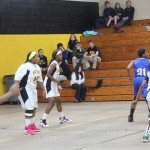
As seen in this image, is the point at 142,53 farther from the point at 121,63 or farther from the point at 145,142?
the point at 121,63

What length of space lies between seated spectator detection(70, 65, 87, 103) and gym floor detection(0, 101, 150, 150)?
2.47 m

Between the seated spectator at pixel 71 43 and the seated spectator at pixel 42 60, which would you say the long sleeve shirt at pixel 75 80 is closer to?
the seated spectator at pixel 42 60

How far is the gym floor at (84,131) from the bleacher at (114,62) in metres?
2.48

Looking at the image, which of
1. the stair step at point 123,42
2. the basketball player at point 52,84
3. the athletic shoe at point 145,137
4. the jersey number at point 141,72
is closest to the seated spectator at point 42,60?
the stair step at point 123,42

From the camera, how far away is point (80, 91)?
61.4 ft

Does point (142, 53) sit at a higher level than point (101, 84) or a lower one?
higher

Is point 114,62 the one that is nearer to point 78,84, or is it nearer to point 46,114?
point 78,84

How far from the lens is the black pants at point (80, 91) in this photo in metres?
18.6

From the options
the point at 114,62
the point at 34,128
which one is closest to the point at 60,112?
the point at 34,128

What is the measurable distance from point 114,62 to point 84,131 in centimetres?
932

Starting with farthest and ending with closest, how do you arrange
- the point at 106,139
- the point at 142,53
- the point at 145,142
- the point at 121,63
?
the point at 121,63 < the point at 142,53 < the point at 106,139 < the point at 145,142

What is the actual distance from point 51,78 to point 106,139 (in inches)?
113

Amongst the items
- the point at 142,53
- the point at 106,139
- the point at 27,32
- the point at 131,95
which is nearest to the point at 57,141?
the point at 106,139

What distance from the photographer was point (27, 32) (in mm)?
21141
